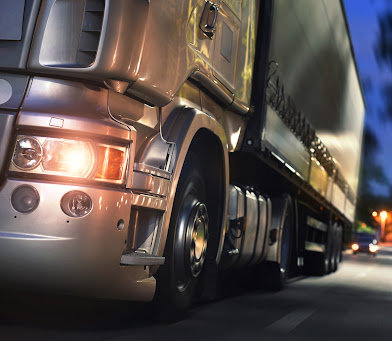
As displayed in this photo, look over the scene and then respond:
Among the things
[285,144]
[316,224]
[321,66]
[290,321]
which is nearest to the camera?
[290,321]

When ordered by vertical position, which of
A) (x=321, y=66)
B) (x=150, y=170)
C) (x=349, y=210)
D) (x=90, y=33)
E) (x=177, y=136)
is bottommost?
(x=150, y=170)

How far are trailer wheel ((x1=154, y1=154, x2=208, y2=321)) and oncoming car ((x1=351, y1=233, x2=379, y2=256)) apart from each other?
1623 inches

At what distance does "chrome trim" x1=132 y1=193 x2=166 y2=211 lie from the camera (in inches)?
205

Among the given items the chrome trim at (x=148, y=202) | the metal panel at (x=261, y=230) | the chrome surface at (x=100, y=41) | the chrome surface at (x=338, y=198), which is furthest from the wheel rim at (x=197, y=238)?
the chrome surface at (x=338, y=198)

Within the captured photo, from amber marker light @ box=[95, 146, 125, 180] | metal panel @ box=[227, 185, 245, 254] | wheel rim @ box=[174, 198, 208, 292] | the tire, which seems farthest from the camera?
the tire

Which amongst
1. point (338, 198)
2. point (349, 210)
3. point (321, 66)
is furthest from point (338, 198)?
point (321, 66)

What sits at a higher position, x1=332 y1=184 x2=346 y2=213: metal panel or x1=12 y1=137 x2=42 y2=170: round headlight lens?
x1=332 y1=184 x2=346 y2=213: metal panel

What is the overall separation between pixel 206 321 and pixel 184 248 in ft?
2.96

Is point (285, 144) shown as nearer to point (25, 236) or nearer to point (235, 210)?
point (235, 210)

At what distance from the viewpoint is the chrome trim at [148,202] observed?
5.21 metres

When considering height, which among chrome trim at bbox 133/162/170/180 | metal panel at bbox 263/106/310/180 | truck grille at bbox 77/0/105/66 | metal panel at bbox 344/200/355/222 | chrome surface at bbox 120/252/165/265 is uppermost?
metal panel at bbox 344/200/355/222

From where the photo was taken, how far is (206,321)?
6.77 metres

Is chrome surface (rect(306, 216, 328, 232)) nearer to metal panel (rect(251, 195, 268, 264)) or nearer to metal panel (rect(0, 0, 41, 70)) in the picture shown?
metal panel (rect(251, 195, 268, 264))

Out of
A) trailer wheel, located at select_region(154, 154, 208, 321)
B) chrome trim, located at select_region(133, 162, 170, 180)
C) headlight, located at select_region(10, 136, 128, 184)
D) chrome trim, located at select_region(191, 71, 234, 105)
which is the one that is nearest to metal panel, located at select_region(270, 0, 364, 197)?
chrome trim, located at select_region(191, 71, 234, 105)
